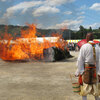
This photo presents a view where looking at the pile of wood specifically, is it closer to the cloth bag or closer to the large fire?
the large fire

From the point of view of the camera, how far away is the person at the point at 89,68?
3.27 meters

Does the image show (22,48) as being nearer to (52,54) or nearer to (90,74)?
(52,54)

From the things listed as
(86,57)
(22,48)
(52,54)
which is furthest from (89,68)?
(22,48)

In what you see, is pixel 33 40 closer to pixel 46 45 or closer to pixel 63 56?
pixel 46 45

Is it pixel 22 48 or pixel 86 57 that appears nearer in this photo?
pixel 86 57

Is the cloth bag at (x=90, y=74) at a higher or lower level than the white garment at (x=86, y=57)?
lower

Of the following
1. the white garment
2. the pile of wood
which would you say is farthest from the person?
the pile of wood

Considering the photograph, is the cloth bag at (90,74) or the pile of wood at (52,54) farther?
the pile of wood at (52,54)

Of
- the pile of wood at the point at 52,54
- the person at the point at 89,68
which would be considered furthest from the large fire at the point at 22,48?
the person at the point at 89,68

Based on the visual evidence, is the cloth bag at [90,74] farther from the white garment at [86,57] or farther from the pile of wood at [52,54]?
the pile of wood at [52,54]

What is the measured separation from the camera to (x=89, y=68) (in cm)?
327

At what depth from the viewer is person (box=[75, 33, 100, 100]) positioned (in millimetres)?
3266

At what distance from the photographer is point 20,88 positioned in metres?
5.46

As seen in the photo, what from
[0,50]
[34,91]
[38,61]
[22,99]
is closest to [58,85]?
[34,91]
